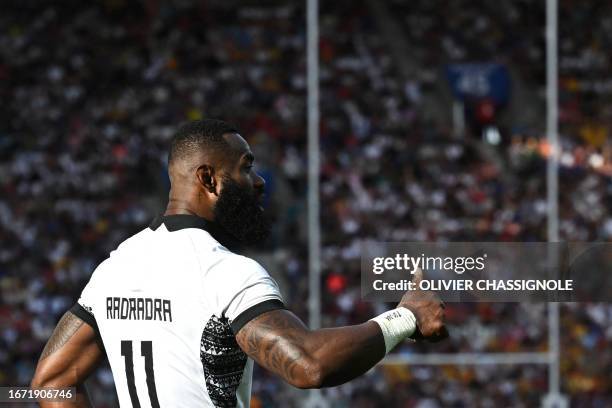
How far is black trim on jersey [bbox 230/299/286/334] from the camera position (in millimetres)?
2473

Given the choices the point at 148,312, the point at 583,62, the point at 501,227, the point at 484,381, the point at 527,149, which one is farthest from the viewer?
the point at 583,62

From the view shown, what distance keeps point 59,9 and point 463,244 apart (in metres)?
18.2

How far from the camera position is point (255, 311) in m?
2.47

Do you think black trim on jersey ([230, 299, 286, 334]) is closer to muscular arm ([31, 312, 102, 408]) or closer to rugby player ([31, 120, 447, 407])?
rugby player ([31, 120, 447, 407])

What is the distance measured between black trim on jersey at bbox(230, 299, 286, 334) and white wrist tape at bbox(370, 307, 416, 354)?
0.68 feet

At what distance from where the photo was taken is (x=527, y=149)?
17625 millimetres

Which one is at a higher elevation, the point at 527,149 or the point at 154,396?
the point at 527,149

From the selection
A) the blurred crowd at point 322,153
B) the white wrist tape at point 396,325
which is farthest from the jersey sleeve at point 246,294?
the blurred crowd at point 322,153

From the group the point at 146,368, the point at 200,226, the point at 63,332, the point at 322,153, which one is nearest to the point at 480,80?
the point at 322,153

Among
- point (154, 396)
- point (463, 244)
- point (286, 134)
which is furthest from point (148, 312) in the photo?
point (286, 134)

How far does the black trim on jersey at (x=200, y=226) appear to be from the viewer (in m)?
2.76

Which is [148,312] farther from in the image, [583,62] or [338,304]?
[583,62]

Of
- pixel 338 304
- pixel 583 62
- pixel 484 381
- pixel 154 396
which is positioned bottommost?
pixel 154 396

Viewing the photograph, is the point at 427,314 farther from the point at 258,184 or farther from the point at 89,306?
the point at 89,306
